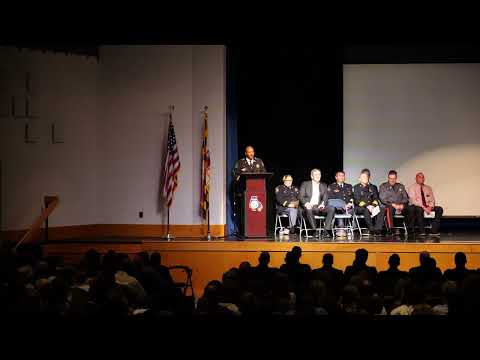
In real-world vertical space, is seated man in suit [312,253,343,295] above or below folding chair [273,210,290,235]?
below

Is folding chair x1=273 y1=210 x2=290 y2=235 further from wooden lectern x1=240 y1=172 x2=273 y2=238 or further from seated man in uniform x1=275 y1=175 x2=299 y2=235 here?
wooden lectern x1=240 y1=172 x2=273 y2=238

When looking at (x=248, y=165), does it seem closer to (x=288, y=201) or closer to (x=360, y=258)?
(x=288, y=201)

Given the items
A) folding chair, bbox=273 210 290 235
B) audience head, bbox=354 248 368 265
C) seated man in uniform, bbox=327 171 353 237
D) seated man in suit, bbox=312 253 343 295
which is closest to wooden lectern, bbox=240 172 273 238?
folding chair, bbox=273 210 290 235

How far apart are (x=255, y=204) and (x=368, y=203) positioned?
6.72ft

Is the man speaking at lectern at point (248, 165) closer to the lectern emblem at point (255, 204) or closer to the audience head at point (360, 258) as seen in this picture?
the lectern emblem at point (255, 204)

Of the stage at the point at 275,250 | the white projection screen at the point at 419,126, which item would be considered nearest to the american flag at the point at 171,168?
the stage at the point at 275,250

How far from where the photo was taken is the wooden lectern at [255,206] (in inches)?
462

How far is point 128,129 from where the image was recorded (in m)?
13.3

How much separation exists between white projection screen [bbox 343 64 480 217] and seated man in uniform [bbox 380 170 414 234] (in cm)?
141

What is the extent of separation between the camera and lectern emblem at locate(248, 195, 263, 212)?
11.7 m

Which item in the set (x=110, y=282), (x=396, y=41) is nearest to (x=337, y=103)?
(x=396, y=41)

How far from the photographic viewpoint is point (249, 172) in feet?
40.9

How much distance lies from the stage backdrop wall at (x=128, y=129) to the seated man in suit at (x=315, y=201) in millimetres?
1532

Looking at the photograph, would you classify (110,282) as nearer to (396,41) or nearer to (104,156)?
(396,41)
